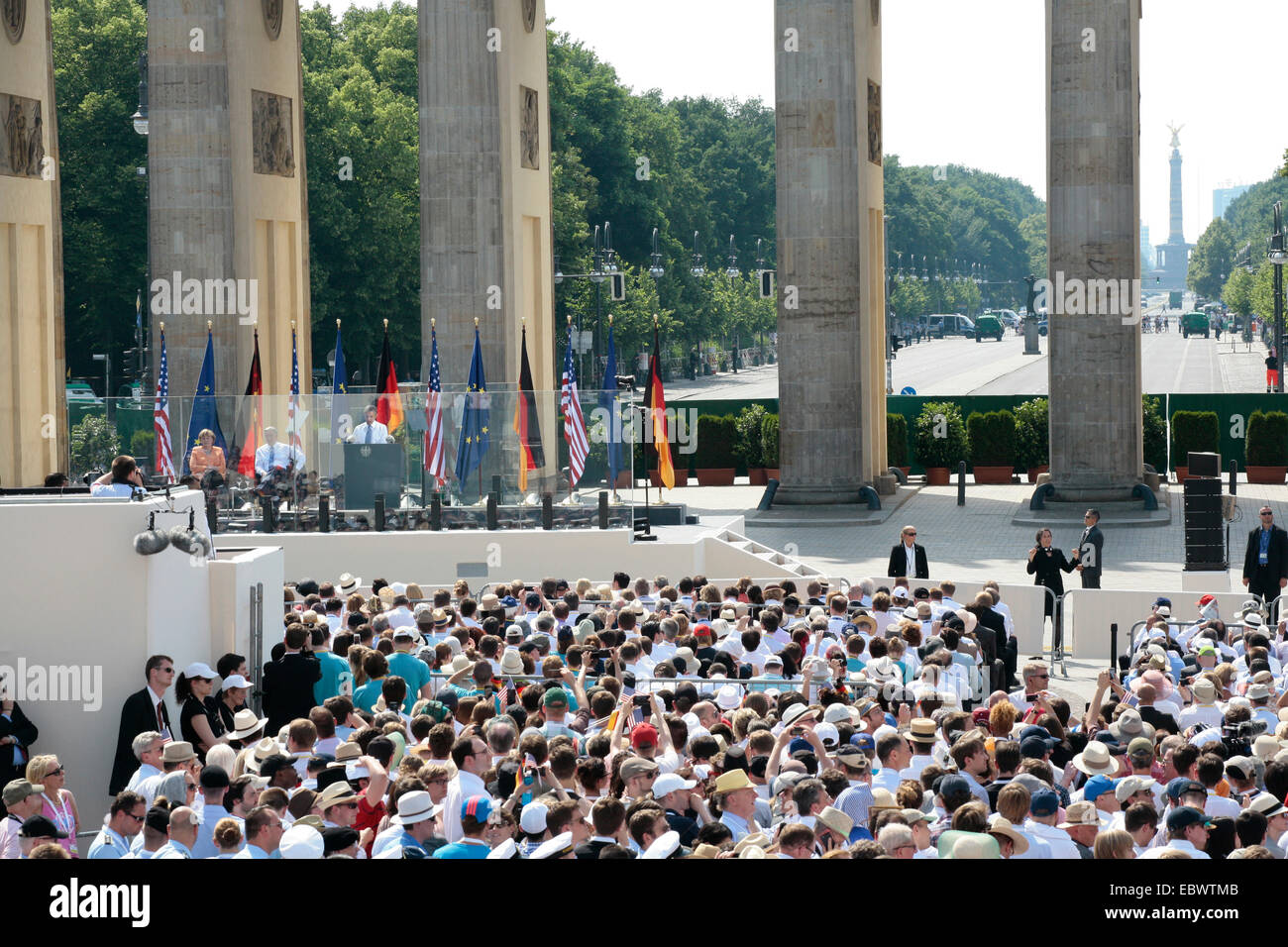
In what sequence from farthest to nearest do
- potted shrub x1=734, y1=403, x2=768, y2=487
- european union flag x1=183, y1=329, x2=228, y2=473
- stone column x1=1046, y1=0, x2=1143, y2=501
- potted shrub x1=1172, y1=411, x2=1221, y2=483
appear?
potted shrub x1=734, y1=403, x2=768, y2=487 → potted shrub x1=1172, y1=411, x2=1221, y2=483 → stone column x1=1046, y1=0, x2=1143, y2=501 → european union flag x1=183, y1=329, x2=228, y2=473

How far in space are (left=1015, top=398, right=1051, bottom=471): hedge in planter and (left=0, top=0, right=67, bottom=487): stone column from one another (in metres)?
23.7

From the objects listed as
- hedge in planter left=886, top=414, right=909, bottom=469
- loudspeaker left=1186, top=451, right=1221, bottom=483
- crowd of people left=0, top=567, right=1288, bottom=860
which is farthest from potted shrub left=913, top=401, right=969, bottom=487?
crowd of people left=0, top=567, right=1288, bottom=860

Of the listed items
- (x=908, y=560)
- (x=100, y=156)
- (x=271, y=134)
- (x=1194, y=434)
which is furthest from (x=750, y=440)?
(x=100, y=156)

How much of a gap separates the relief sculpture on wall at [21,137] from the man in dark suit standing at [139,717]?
2084 cm

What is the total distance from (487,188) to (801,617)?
2007 centimetres

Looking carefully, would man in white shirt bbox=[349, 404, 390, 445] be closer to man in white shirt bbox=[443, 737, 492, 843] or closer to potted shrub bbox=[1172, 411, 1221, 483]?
man in white shirt bbox=[443, 737, 492, 843]

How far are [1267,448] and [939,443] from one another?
7704 millimetres

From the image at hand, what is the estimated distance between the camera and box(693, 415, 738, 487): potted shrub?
158 ft

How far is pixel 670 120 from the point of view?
103 m

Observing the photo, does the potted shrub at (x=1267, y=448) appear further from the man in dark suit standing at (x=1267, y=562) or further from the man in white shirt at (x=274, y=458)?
the man in white shirt at (x=274, y=458)

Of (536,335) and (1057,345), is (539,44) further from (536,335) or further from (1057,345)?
(1057,345)
